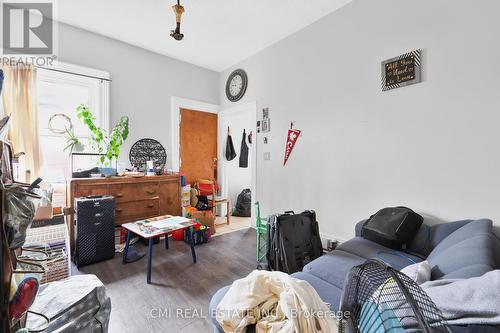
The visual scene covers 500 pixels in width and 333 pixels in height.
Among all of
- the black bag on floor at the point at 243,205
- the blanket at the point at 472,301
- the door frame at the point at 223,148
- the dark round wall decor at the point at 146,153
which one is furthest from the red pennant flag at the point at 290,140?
the blanket at the point at 472,301

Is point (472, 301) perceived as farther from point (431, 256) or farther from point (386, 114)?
point (386, 114)

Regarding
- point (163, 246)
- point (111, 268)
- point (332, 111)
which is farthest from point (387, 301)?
point (163, 246)

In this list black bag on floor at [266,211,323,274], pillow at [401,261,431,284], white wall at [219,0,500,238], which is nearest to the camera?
pillow at [401,261,431,284]

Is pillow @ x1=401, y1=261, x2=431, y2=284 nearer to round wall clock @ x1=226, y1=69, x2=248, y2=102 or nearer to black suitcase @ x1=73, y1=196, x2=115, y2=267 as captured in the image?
black suitcase @ x1=73, y1=196, x2=115, y2=267

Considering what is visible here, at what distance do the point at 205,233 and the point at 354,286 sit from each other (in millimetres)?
2620

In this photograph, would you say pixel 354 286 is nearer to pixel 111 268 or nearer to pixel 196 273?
pixel 196 273

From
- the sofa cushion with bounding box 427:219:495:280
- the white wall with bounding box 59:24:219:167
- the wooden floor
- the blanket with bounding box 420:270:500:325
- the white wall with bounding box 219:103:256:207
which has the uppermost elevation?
the white wall with bounding box 59:24:219:167

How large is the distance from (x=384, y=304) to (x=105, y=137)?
3492mm

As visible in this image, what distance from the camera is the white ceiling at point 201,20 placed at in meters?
2.48

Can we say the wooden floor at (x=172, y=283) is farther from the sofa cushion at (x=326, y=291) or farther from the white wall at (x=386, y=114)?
the white wall at (x=386, y=114)

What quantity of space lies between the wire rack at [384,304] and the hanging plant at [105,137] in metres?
3.06

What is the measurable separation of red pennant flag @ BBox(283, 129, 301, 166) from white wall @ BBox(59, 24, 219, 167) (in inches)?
76.2

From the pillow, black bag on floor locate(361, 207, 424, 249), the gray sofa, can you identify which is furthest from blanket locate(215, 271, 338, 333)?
black bag on floor locate(361, 207, 424, 249)

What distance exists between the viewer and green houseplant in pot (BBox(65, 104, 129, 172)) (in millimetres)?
2711
